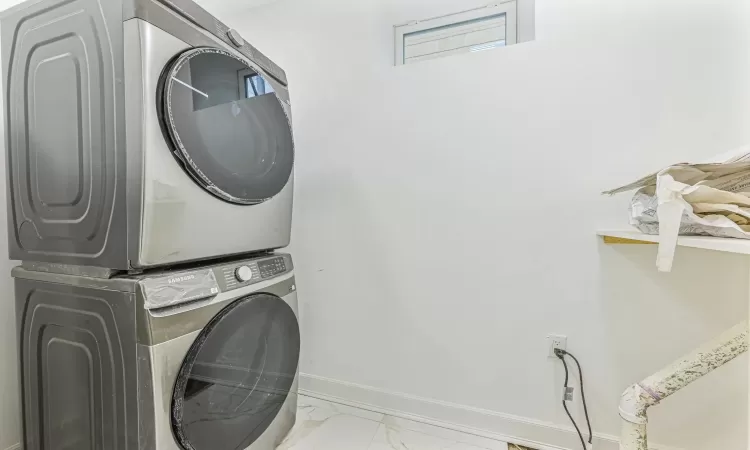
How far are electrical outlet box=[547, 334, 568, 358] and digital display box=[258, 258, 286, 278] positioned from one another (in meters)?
1.07

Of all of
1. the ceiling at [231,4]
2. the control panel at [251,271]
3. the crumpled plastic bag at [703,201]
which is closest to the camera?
the crumpled plastic bag at [703,201]

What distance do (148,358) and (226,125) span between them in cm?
65

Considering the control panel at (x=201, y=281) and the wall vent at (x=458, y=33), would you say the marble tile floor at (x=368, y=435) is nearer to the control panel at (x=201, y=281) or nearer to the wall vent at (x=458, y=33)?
the control panel at (x=201, y=281)

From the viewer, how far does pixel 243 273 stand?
3.32 ft

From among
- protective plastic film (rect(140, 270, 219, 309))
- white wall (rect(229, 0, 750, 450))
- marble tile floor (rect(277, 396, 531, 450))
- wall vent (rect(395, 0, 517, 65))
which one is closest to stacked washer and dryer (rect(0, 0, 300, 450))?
protective plastic film (rect(140, 270, 219, 309))

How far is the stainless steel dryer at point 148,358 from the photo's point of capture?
30.8 inches

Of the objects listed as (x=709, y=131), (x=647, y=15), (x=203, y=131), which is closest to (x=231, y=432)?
(x=203, y=131)

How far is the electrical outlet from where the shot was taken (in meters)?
1.28

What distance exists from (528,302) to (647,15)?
3.69ft

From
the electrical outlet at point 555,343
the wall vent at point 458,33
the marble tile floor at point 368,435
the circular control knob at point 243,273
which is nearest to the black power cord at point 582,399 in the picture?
the electrical outlet at point 555,343

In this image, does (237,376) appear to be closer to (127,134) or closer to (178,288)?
(178,288)

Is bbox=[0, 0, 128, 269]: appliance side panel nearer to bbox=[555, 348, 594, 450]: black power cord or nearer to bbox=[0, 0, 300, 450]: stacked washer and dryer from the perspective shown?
bbox=[0, 0, 300, 450]: stacked washer and dryer

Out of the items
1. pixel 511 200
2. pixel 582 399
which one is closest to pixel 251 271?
pixel 511 200

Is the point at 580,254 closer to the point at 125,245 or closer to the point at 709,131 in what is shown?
the point at 709,131
